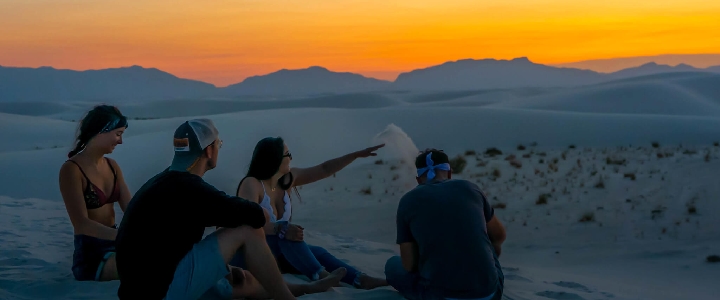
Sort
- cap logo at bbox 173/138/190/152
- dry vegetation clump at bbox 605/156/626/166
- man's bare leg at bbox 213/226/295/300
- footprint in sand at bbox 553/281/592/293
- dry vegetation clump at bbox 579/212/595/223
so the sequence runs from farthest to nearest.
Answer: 1. dry vegetation clump at bbox 605/156/626/166
2. dry vegetation clump at bbox 579/212/595/223
3. footprint in sand at bbox 553/281/592/293
4. man's bare leg at bbox 213/226/295/300
5. cap logo at bbox 173/138/190/152

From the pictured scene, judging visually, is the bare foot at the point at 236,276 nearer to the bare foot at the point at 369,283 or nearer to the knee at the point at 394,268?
the knee at the point at 394,268

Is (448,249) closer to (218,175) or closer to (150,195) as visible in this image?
(150,195)

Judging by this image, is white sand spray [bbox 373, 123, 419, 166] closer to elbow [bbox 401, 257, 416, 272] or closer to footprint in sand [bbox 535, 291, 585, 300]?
elbow [bbox 401, 257, 416, 272]

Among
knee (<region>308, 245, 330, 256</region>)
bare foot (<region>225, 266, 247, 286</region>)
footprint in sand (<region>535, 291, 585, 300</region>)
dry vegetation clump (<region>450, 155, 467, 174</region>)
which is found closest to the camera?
bare foot (<region>225, 266, 247, 286</region>)

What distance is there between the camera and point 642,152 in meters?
16.5

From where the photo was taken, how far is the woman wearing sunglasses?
496cm

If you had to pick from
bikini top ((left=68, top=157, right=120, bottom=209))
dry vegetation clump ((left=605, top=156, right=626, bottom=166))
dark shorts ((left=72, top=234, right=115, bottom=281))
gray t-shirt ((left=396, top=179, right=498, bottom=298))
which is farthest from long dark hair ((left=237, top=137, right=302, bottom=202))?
dry vegetation clump ((left=605, top=156, right=626, bottom=166))

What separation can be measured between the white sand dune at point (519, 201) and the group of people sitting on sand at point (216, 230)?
0.45 metres

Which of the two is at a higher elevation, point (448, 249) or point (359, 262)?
point (448, 249)

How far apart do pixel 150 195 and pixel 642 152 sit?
49.1ft

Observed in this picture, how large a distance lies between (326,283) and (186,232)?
4.78ft

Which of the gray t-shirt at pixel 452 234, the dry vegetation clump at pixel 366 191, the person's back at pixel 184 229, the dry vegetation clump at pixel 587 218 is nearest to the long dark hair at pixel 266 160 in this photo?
the person's back at pixel 184 229

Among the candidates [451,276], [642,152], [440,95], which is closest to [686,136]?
[642,152]

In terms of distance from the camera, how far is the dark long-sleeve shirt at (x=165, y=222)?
3492mm
